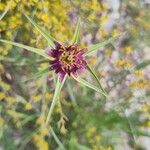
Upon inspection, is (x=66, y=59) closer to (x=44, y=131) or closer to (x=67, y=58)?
(x=67, y=58)

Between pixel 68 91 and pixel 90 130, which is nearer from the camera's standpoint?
pixel 68 91

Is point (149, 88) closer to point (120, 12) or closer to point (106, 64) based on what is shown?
point (106, 64)

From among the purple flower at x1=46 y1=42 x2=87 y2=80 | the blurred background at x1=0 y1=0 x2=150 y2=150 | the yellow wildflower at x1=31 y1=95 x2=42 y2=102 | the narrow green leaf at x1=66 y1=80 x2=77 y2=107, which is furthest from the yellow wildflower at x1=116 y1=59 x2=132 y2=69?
the purple flower at x1=46 y1=42 x2=87 y2=80

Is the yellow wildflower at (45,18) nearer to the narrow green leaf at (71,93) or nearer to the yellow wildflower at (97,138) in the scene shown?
the narrow green leaf at (71,93)

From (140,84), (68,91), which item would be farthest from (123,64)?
(68,91)

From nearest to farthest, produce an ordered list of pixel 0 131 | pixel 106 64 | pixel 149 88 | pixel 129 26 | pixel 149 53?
1. pixel 0 131
2. pixel 149 88
3. pixel 106 64
4. pixel 129 26
5. pixel 149 53

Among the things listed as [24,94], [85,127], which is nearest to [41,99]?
[24,94]
